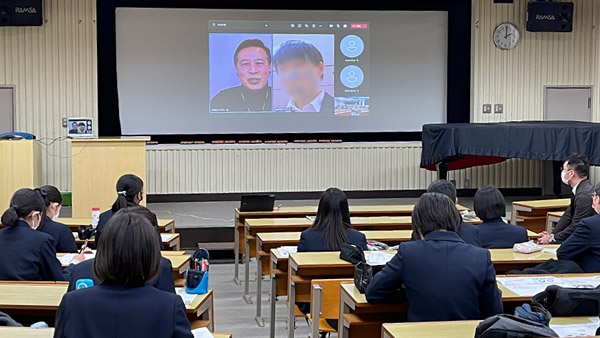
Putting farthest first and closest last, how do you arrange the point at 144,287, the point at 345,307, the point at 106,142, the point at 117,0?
the point at 117,0 → the point at 106,142 → the point at 345,307 → the point at 144,287

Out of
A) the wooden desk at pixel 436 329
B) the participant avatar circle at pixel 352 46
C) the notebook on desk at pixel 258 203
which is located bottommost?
the wooden desk at pixel 436 329

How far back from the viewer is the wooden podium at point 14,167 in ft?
30.5

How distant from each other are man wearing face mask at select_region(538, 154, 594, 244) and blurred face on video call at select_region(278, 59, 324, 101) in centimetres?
561

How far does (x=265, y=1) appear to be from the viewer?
11383 millimetres

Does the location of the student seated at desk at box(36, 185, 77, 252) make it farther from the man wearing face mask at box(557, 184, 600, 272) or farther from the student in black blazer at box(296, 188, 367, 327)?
the man wearing face mask at box(557, 184, 600, 272)

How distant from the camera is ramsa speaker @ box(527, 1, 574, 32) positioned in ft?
38.4

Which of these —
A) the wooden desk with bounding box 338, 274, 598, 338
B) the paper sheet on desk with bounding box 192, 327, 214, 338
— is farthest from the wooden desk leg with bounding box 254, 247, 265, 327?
the paper sheet on desk with bounding box 192, 327, 214, 338

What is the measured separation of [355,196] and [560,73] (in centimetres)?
372

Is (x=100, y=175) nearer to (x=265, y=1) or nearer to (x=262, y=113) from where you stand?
(x=262, y=113)

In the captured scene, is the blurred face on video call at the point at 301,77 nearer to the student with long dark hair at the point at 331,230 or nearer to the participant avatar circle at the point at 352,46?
the participant avatar circle at the point at 352,46

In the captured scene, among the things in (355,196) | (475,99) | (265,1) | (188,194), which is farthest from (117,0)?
(475,99)

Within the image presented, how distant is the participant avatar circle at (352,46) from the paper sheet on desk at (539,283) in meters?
7.86

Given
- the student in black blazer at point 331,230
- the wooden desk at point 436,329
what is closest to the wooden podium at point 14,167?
the student in black blazer at point 331,230

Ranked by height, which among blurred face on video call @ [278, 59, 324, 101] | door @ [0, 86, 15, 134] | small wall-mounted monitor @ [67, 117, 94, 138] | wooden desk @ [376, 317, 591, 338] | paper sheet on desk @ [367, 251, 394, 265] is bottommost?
wooden desk @ [376, 317, 591, 338]
